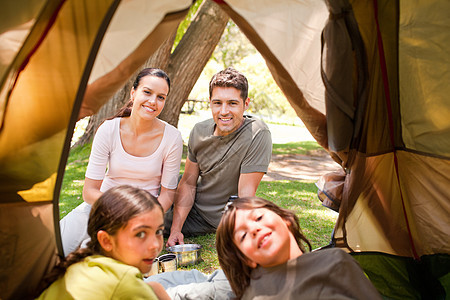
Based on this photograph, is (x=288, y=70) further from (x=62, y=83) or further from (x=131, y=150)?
(x=131, y=150)

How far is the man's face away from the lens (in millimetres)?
3264

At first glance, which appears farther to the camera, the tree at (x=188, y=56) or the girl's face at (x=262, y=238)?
the tree at (x=188, y=56)

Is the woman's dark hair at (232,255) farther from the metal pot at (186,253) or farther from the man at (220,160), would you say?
the man at (220,160)

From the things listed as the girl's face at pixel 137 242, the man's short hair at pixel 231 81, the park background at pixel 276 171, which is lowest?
the park background at pixel 276 171

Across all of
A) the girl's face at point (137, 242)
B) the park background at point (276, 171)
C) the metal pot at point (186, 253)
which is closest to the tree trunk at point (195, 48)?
the park background at point (276, 171)

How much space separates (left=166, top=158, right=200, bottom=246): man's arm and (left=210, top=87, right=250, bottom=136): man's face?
1.52ft

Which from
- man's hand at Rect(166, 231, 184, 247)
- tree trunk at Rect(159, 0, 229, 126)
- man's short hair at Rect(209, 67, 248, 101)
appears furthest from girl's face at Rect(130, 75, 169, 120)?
tree trunk at Rect(159, 0, 229, 126)

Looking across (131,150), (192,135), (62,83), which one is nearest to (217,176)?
(192,135)

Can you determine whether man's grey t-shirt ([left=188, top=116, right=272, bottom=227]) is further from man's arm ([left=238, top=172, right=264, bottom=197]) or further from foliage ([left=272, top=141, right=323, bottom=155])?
foliage ([left=272, top=141, right=323, bottom=155])

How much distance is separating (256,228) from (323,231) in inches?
87.9

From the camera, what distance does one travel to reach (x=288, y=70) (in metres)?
2.34

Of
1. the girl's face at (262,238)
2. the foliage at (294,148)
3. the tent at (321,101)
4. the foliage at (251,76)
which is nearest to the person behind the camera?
the tent at (321,101)

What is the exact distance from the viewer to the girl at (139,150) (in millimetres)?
3111

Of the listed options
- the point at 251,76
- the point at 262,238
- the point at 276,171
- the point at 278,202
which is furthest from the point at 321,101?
the point at 251,76
